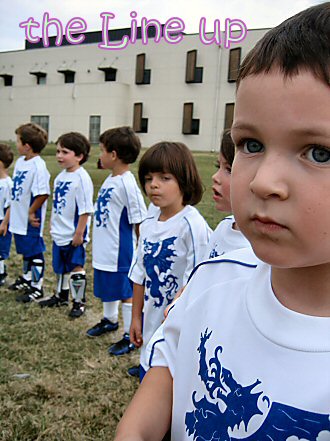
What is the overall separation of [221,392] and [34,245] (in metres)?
3.96

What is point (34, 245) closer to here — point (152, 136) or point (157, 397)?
point (157, 397)

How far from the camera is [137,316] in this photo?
255 centimetres

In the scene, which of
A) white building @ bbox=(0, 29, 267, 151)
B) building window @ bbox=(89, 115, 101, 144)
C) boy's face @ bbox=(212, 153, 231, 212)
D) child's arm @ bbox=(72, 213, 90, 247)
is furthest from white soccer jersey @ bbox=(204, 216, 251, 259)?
building window @ bbox=(89, 115, 101, 144)

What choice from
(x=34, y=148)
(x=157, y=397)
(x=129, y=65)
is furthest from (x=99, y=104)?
(x=157, y=397)

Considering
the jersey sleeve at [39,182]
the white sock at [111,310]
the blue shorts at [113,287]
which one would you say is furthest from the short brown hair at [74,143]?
the white sock at [111,310]

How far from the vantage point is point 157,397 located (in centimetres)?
87

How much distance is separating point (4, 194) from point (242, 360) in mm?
4513

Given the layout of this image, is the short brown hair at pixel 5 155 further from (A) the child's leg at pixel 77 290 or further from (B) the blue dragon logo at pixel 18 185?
(A) the child's leg at pixel 77 290

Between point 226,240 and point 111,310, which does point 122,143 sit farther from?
point 226,240

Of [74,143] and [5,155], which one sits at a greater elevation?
[74,143]

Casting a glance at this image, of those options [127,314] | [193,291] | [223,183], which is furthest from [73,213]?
[193,291]

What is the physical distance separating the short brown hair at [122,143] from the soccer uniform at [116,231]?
0.42 ft

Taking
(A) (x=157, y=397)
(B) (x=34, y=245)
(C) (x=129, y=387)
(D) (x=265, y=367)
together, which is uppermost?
(D) (x=265, y=367)

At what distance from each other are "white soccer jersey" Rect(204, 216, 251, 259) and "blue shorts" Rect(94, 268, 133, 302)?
1.58 m
